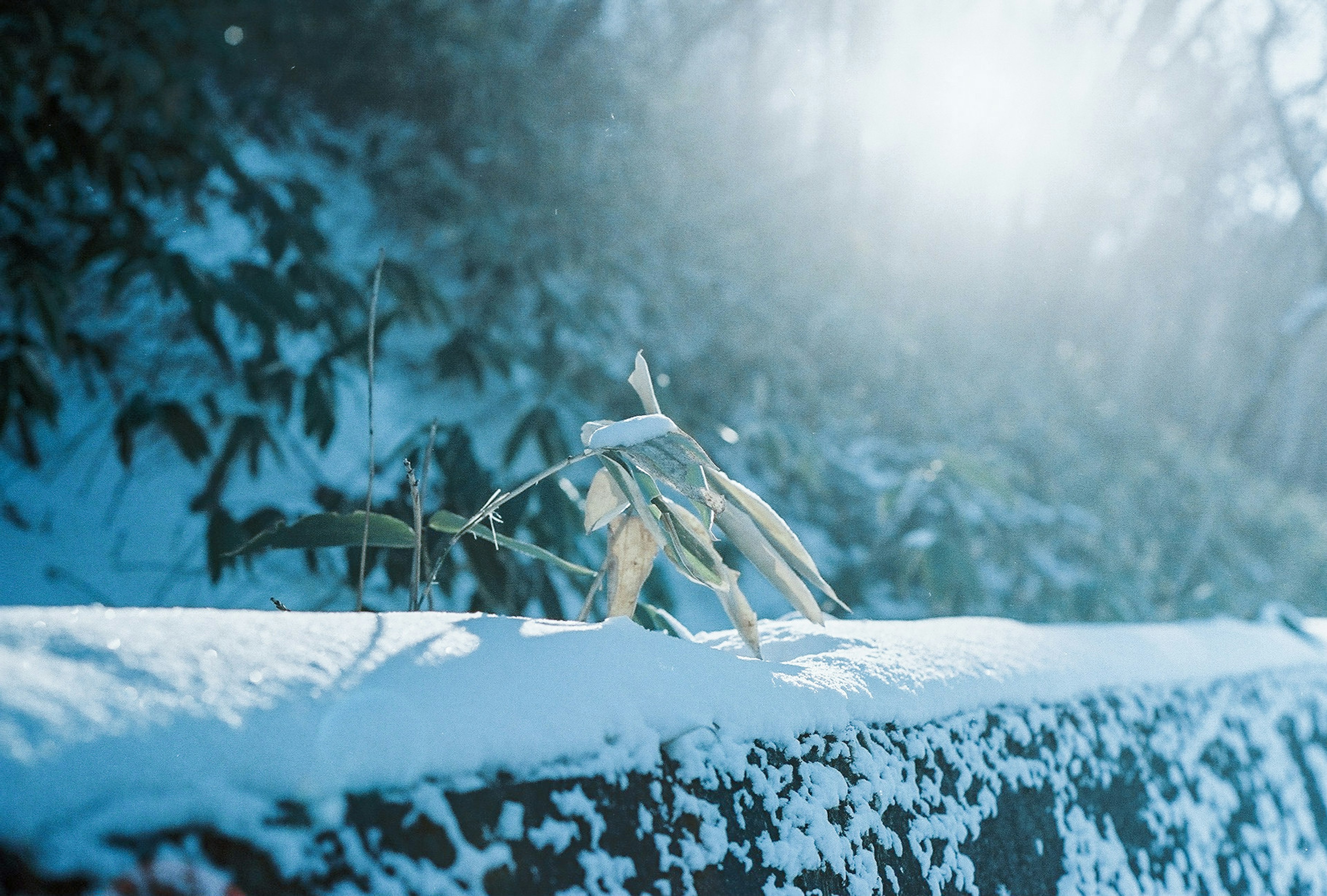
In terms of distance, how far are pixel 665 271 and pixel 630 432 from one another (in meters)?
2.83

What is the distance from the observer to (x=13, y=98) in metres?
1.80

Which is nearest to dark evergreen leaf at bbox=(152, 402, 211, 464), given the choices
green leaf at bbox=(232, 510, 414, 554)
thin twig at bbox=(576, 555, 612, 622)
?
green leaf at bbox=(232, 510, 414, 554)

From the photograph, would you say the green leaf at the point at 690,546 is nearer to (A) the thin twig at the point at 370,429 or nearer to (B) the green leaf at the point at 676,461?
(B) the green leaf at the point at 676,461

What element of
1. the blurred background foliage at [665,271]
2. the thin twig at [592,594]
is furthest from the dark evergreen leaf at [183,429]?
the thin twig at [592,594]

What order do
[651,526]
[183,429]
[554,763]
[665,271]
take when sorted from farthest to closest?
[665,271] < [183,429] < [651,526] < [554,763]

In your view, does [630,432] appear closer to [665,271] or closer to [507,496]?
[507,496]

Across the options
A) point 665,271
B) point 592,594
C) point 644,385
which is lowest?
point 592,594

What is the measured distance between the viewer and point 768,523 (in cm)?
50

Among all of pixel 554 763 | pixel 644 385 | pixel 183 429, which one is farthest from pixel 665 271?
pixel 554 763

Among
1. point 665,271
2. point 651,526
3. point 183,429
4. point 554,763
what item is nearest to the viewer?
point 554,763

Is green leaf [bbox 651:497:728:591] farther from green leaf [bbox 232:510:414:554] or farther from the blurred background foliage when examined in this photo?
the blurred background foliage

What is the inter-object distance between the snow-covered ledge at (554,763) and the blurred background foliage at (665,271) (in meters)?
0.58

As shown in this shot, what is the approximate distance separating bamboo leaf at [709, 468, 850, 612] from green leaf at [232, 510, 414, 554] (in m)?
0.20

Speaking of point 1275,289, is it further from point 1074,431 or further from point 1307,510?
point 1074,431
